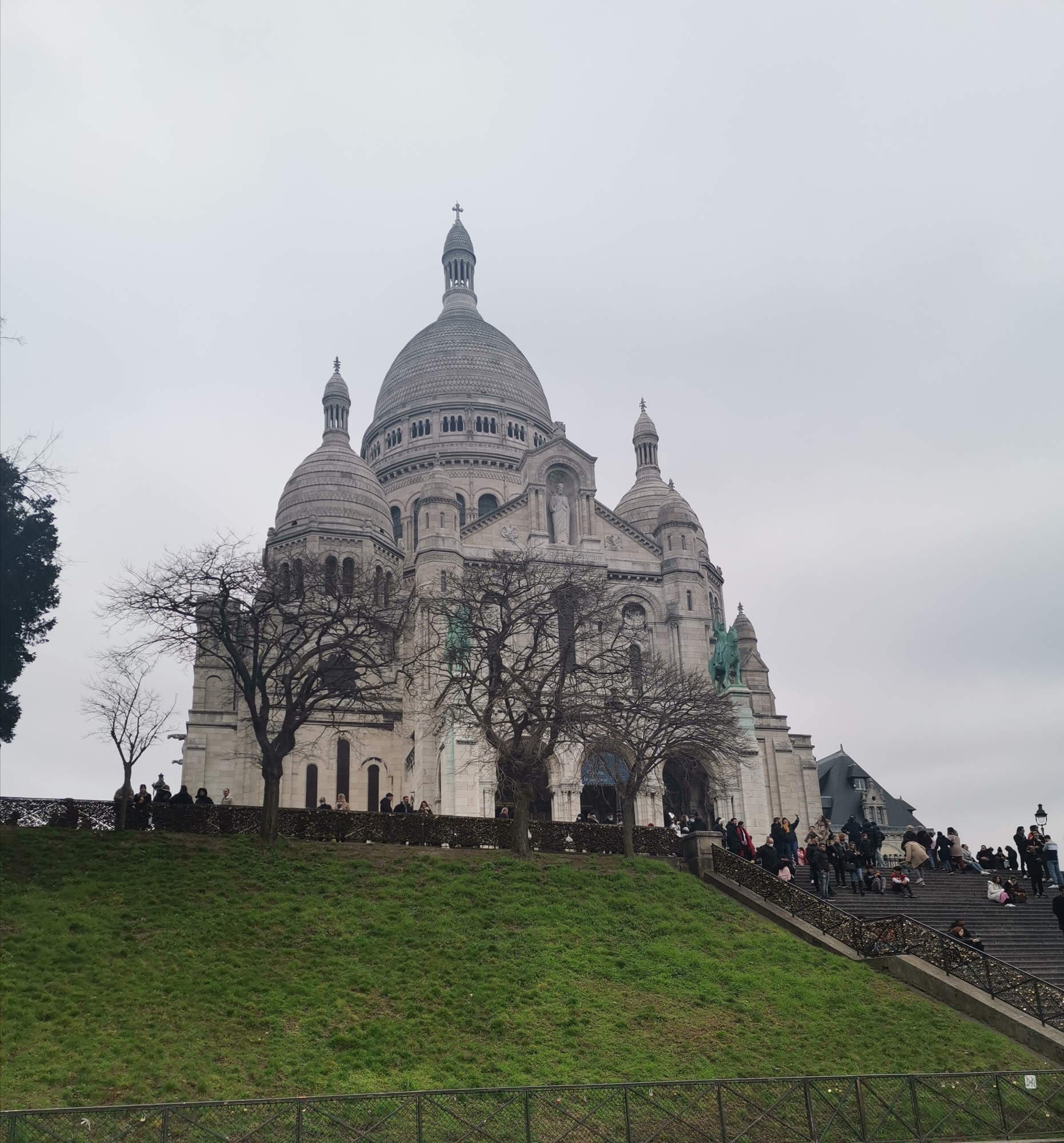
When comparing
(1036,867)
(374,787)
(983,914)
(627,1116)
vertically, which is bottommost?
(627,1116)

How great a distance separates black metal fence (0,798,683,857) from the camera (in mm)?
29422

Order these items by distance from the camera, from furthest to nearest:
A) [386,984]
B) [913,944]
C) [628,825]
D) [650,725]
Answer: [650,725]
[628,825]
[913,944]
[386,984]

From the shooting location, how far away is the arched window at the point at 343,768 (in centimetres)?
5134

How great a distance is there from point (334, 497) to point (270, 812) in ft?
104

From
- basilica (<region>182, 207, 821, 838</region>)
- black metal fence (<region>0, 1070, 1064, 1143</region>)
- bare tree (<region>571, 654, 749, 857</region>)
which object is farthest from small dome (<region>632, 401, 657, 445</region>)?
black metal fence (<region>0, 1070, 1064, 1143</region>)

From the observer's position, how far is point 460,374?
78.2m

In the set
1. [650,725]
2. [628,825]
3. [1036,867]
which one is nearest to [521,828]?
[628,825]

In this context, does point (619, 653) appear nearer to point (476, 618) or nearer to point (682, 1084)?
point (476, 618)

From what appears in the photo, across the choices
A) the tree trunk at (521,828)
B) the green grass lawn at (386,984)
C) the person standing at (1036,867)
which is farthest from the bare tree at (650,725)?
the person standing at (1036,867)

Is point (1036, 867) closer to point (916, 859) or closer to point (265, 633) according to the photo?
point (916, 859)

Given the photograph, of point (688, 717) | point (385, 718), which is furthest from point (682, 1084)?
point (385, 718)

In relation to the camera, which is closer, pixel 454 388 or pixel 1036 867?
Answer: pixel 1036 867

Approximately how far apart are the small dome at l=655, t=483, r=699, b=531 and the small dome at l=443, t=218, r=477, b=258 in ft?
134

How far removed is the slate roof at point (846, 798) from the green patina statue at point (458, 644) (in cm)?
4522
